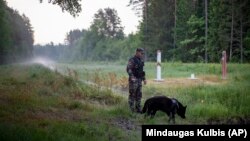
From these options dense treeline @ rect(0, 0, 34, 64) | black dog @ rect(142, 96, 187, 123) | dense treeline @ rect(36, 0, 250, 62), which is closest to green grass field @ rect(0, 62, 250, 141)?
black dog @ rect(142, 96, 187, 123)

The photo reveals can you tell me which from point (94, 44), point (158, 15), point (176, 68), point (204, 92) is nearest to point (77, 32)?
point (94, 44)

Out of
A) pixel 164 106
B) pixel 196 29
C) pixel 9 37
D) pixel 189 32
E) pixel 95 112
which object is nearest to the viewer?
pixel 164 106

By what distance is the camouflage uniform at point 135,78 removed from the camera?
492 inches

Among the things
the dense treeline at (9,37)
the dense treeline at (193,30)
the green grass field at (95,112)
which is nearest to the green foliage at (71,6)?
the green grass field at (95,112)

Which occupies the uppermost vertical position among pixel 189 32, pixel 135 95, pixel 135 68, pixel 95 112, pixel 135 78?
pixel 189 32

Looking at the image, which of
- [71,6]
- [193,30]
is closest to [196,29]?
[193,30]

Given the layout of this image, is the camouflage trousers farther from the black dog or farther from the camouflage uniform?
the black dog

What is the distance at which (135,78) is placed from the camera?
12.5m

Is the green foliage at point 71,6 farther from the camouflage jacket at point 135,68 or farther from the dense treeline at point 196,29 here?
the dense treeline at point 196,29

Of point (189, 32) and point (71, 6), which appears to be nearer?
point (71, 6)

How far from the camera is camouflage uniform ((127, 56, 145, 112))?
12.5 metres

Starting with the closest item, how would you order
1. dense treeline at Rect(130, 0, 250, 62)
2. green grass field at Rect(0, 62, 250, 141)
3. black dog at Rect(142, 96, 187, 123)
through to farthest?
green grass field at Rect(0, 62, 250, 141)
black dog at Rect(142, 96, 187, 123)
dense treeline at Rect(130, 0, 250, 62)

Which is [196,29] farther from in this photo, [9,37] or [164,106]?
[164,106]

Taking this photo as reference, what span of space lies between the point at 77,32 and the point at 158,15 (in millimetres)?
141971
